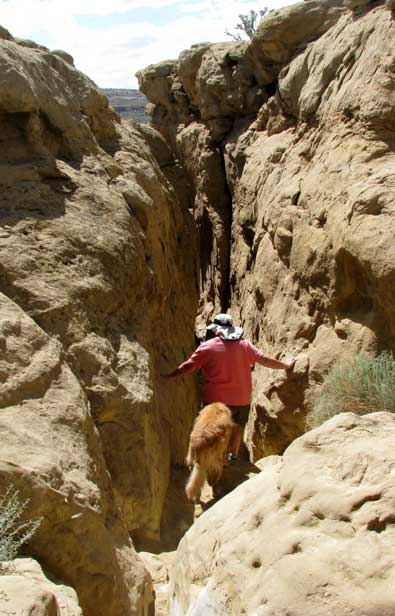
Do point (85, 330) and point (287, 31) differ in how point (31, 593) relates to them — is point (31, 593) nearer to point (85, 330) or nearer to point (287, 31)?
point (85, 330)

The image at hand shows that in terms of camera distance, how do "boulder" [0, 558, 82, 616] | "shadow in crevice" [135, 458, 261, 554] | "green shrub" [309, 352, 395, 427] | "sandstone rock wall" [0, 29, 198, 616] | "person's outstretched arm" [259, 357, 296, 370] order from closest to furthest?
"boulder" [0, 558, 82, 616], "sandstone rock wall" [0, 29, 198, 616], "green shrub" [309, 352, 395, 427], "shadow in crevice" [135, 458, 261, 554], "person's outstretched arm" [259, 357, 296, 370]

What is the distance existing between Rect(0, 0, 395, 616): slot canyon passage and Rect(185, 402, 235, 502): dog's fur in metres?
0.33

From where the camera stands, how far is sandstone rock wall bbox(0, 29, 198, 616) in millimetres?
4164

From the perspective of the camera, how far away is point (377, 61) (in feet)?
22.7

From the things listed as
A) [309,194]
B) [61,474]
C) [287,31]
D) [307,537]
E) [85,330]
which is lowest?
[307,537]

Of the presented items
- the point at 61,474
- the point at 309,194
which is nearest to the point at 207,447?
the point at 61,474

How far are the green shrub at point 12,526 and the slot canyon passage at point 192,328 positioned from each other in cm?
9

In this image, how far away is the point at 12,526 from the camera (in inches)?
146

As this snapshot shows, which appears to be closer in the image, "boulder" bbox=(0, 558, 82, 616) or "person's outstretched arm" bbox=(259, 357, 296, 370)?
"boulder" bbox=(0, 558, 82, 616)

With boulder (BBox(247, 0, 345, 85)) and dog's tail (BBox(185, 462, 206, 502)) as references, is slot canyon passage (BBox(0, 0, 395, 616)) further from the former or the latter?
dog's tail (BBox(185, 462, 206, 502))

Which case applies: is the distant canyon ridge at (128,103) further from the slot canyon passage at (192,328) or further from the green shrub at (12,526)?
the green shrub at (12,526)

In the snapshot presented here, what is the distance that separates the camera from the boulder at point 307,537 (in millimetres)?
2992

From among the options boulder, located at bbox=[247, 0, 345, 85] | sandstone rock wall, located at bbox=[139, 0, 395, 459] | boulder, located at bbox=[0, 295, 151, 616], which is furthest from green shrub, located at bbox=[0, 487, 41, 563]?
boulder, located at bbox=[247, 0, 345, 85]

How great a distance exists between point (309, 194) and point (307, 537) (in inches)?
195
